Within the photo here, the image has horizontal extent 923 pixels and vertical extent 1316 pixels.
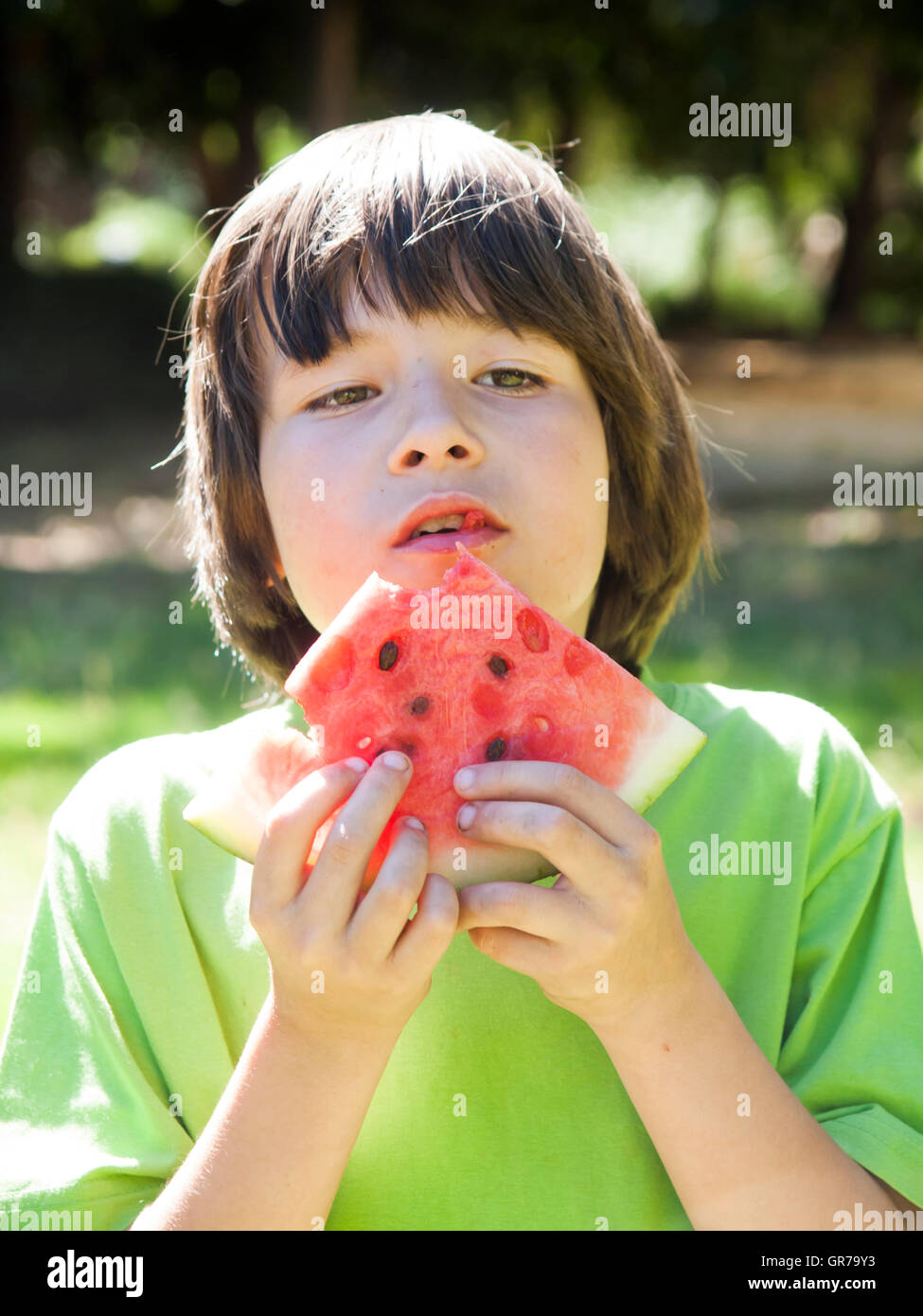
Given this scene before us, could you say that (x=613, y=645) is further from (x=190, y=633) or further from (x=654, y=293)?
(x=654, y=293)

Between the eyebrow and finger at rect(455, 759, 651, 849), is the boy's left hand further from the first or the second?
the eyebrow

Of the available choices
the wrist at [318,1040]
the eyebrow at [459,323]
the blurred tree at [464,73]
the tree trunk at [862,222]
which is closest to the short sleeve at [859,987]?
the wrist at [318,1040]

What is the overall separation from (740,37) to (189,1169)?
17.3 meters

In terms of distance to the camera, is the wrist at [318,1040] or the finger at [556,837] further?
the wrist at [318,1040]

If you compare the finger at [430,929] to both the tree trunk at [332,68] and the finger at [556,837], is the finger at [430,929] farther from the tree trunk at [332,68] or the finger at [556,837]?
the tree trunk at [332,68]

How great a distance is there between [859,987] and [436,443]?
108 cm

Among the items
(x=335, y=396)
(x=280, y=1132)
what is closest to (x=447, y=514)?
(x=335, y=396)

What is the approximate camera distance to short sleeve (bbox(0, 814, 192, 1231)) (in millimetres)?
2020

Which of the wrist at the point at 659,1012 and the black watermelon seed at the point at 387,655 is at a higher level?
the black watermelon seed at the point at 387,655

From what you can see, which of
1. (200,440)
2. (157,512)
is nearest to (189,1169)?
(200,440)

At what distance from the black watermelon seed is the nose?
0.26 m

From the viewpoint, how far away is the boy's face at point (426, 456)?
207 cm

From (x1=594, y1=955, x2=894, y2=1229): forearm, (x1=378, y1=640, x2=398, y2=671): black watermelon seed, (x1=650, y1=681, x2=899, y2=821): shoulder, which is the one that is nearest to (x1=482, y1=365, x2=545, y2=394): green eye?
(x1=378, y1=640, x2=398, y2=671): black watermelon seed

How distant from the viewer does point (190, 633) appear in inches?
318
